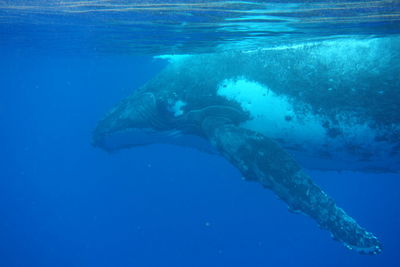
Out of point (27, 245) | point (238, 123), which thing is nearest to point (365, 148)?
point (238, 123)

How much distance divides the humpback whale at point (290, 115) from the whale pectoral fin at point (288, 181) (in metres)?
0.02

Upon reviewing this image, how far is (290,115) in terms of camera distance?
7.25 metres

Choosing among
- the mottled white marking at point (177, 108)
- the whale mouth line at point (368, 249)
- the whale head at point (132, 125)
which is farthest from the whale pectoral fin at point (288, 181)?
the whale head at point (132, 125)

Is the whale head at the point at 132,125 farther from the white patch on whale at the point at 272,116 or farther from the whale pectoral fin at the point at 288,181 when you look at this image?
the whale pectoral fin at the point at 288,181

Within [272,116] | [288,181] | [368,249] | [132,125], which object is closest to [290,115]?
[272,116]

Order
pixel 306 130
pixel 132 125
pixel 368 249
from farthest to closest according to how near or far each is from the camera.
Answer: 1. pixel 132 125
2. pixel 306 130
3. pixel 368 249

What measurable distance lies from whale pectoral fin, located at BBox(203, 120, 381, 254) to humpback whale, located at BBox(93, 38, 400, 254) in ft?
0.05

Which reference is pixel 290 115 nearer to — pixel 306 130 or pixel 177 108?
pixel 306 130

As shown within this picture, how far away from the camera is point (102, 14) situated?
9.82 m

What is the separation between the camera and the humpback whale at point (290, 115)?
19.3 feet

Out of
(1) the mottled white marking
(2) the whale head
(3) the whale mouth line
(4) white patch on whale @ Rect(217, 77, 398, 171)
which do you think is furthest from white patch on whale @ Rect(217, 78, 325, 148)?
(3) the whale mouth line

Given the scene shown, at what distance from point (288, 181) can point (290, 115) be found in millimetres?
2021

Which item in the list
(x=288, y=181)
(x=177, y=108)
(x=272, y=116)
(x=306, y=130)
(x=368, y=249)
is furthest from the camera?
(x=177, y=108)

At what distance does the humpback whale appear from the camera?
5.88 m
